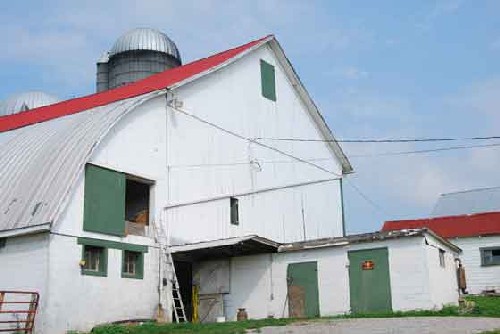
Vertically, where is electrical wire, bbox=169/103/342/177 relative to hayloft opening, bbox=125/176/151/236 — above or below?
above

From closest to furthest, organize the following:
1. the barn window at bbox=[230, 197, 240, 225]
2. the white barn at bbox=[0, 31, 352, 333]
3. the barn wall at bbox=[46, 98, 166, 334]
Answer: the barn wall at bbox=[46, 98, 166, 334] → the white barn at bbox=[0, 31, 352, 333] → the barn window at bbox=[230, 197, 240, 225]

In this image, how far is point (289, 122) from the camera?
29141mm

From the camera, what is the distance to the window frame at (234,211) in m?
24.1

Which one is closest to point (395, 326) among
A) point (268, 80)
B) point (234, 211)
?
point (234, 211)

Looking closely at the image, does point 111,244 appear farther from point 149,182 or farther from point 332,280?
point 332,280

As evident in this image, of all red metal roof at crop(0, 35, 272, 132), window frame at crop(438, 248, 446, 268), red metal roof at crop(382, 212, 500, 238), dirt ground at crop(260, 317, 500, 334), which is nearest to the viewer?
dirt ground at crop(260, 317, 500, 334)

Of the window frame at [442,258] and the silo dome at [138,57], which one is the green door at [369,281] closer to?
the window frame at [442,258]

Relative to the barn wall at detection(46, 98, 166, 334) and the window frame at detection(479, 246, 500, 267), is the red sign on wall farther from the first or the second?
the window frame at detection(479, 246, 500, 267)

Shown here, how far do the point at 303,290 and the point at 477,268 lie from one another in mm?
15328

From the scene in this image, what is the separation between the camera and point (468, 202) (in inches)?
1698

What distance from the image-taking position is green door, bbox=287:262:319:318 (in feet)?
69.7

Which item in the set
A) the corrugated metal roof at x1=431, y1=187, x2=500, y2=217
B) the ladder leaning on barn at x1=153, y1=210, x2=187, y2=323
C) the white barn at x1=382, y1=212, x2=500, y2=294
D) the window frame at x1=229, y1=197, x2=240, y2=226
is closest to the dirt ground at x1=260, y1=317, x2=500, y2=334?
the ladder leaning on barn at x1=153, y1=210, x2=187, y2=323

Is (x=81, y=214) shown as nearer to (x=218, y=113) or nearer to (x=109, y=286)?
(x=109, y=286)

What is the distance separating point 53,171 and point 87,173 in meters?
0.94
